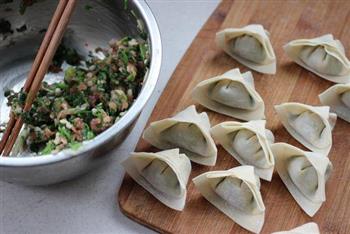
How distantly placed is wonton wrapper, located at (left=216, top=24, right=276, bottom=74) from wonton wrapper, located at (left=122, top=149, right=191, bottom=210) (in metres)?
0.38

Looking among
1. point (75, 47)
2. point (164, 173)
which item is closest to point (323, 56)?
point (164, 173)

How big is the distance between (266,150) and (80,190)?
1.58 feet

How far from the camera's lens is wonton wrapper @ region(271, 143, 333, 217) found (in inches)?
58.6

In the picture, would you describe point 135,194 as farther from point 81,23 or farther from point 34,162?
point 81,23

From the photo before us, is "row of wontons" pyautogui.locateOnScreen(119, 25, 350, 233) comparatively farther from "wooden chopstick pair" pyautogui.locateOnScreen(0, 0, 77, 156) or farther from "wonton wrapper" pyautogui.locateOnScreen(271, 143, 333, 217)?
"wooden chopstick pair" pyautogui.locateOnScreen(0, 0, 77, 156)

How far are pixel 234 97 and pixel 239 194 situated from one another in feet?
0.92

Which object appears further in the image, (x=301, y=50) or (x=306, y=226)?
(x=301, y=50)

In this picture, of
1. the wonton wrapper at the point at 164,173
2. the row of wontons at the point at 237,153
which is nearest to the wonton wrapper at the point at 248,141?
the row of wontons at the point at 237,153

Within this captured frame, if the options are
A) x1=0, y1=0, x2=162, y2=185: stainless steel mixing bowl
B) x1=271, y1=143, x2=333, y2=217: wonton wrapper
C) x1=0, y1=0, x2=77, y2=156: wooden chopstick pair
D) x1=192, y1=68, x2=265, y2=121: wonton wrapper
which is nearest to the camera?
x1=0, y1=0, x2=162, y2=185: stainless steel mixing bowl

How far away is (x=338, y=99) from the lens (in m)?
1.65

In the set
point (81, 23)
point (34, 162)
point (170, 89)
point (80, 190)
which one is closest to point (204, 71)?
point (170, 89)

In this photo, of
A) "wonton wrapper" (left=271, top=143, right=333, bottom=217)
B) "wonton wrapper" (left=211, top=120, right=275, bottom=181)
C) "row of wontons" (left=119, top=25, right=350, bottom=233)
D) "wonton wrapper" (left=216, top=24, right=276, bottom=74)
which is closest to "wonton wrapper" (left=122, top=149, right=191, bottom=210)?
"row of wontons" (left=119, top=25, right=350, bottom=233)

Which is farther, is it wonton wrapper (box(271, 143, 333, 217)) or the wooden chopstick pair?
wonton wrapper (box(271, 143, 333, 217))

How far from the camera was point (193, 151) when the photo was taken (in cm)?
155
